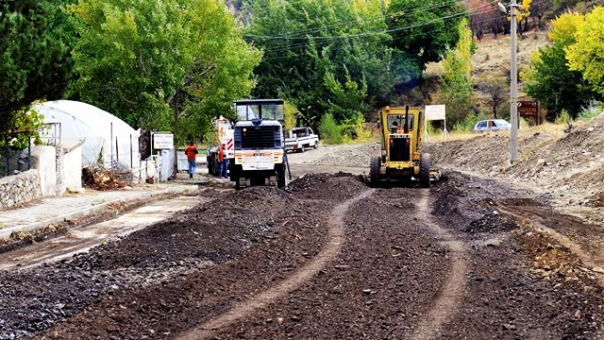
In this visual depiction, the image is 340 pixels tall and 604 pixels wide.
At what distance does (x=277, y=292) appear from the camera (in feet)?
36.8

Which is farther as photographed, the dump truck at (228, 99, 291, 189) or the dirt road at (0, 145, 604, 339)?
the dump truck at (228, 99, 291, 189)

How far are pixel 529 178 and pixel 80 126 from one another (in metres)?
18.6

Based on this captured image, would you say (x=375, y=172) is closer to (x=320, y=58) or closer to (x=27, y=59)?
(x=27, y=59)

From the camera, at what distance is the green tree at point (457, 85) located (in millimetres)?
70812

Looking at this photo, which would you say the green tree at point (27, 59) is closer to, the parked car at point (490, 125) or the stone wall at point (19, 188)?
the stone wall at point (19, 188)

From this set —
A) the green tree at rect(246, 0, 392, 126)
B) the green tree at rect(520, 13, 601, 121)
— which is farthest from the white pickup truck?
the green tree at rect(520, 13, 601, 121)

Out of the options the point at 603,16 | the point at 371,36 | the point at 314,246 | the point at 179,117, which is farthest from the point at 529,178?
the point at 371,36

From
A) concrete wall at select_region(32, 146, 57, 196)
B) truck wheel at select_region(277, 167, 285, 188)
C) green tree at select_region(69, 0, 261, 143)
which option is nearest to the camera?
concrete wall at select_region(32, 146, 57, 196)

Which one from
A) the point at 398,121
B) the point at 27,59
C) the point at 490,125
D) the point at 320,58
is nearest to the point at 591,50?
the point at 398,121

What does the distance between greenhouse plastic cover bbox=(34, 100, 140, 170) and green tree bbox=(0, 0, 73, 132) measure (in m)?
11.9

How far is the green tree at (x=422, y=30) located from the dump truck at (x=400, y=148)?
52.9 meters

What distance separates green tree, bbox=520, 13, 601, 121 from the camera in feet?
195

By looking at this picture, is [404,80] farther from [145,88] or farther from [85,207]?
[85,207]

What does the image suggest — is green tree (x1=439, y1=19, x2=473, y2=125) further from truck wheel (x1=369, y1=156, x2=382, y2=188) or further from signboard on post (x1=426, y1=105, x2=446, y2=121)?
truck wheel (x1=369, y1=156, x2=382, y2=188)
